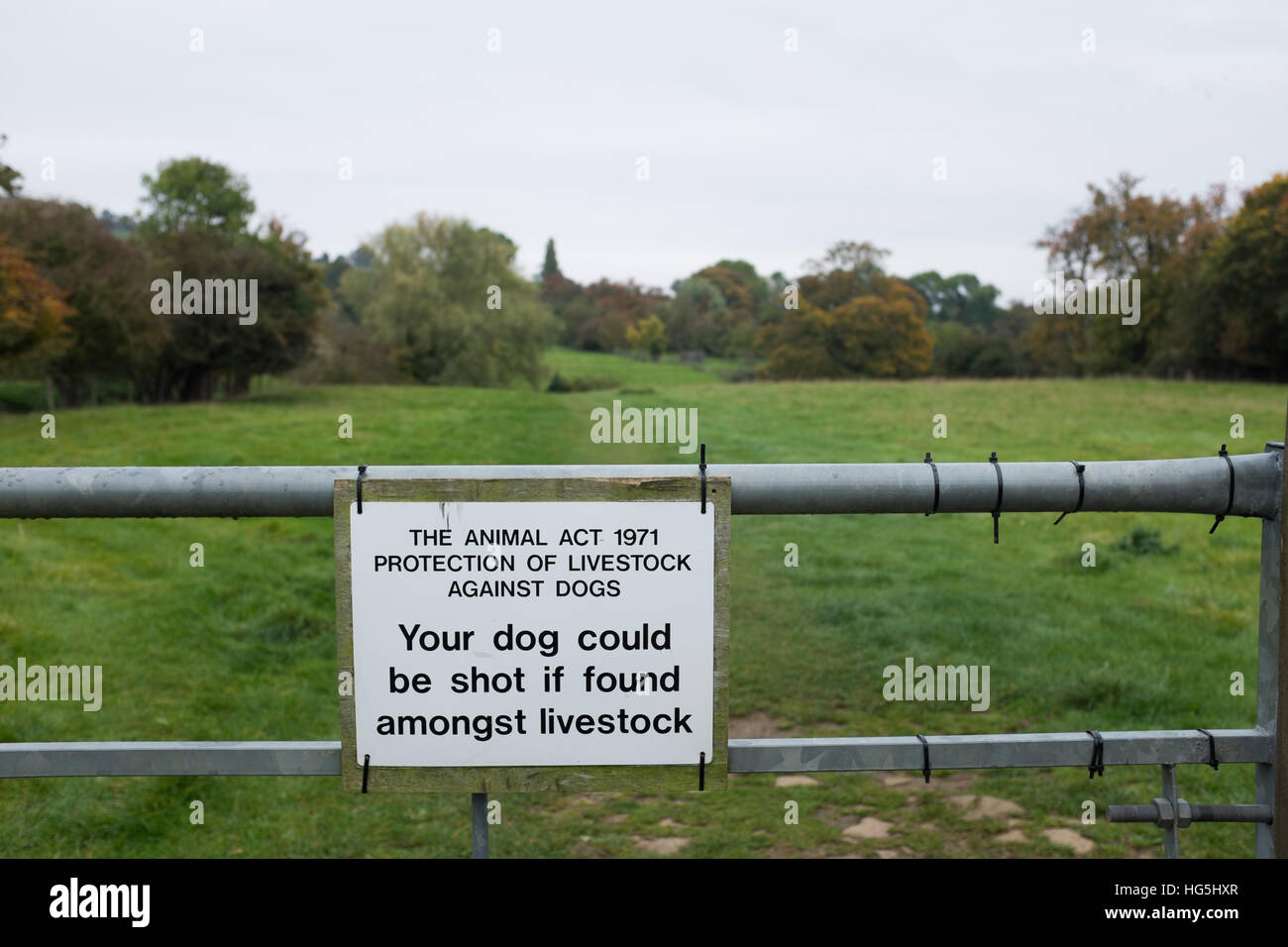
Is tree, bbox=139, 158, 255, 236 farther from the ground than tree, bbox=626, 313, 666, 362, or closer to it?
farther from the ground

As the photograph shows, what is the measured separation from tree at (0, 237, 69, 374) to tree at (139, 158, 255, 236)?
120 feet

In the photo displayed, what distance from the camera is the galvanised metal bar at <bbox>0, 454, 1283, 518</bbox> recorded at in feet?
8.02

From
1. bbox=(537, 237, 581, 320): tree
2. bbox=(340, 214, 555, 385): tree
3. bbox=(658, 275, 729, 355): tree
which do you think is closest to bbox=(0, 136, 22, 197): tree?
bbox=(340, 214, 555, 385): tree

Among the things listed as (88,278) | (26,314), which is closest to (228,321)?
(88,278)

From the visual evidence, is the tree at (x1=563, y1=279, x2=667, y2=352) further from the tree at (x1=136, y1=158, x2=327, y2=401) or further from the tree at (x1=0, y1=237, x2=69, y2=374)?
the tree at (x1=0, y1=237, x2=69, y2=374)

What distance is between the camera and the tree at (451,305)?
2088 inches

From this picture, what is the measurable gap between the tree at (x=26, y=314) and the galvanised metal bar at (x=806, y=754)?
2325cm

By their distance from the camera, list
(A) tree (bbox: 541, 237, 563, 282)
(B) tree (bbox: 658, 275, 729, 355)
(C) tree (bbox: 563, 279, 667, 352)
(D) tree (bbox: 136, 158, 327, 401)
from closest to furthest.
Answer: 1. (D) tree (bbox: 136, 158, 327, 401)
2. (B) tree (bbox: 658, 275, 729, 355)
3. (C) tree (bbox: 563, 279, 667, 352)
4. (A) tree (bbox: 541, 237, 563, 282)

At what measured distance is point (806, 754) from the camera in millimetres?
2525

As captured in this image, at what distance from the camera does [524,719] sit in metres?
2.49

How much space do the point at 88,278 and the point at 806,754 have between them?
3037 cm

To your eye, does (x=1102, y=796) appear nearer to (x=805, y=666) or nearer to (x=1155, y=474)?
(x=805, y=666)
